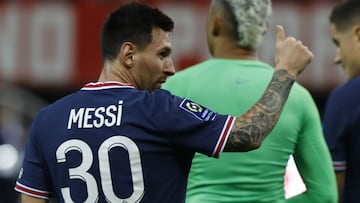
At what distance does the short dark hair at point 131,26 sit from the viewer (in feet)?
15.7

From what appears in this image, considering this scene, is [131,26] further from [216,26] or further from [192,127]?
[216,26]

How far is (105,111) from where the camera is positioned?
465 cm

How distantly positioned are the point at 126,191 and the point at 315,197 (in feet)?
3.97

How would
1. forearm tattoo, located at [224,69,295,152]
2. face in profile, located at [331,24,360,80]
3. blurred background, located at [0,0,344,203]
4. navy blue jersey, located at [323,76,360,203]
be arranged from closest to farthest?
forearm tattoo, located at [224,69,295,152], navy blue jersey, located at [323,76,360,203], face in profile, located at [331,24,360,80], blurred background, located at [0,0,344,203]

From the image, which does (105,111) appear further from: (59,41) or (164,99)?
(59,41)

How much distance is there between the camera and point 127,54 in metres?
4.77

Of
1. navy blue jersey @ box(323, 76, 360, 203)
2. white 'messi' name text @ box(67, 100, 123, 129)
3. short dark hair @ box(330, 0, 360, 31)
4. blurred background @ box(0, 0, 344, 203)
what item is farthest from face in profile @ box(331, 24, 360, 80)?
blurred background @ box(0, 0, 344, 203)

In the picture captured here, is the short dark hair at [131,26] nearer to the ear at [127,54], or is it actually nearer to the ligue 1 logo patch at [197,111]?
the ear at [127,54]

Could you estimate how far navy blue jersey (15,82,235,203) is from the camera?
457 cm

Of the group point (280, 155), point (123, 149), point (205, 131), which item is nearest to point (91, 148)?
point (123, 149)

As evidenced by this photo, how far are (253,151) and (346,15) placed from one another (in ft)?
3.64

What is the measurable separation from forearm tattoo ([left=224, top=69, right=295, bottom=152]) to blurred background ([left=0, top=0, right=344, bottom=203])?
10.2 meters

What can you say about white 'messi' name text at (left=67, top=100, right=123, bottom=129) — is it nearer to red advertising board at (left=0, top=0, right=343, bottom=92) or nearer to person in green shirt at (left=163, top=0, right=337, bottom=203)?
person in green shirt at (left=163, top=0, right=337, bottom=203)

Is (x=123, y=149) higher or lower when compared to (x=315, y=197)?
higher
